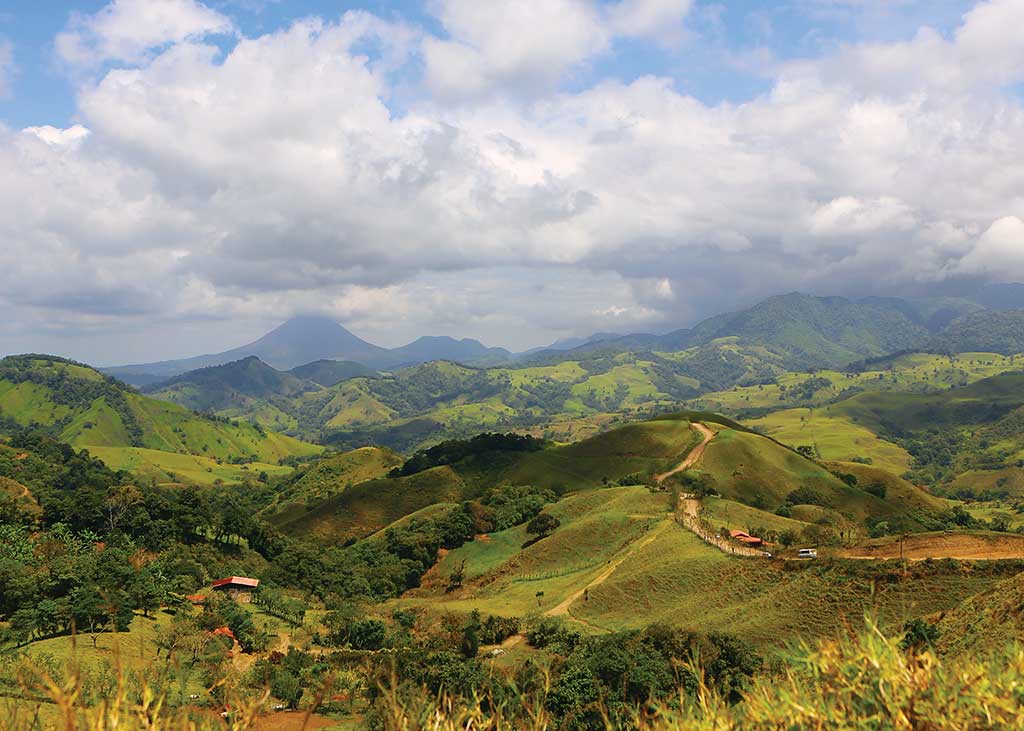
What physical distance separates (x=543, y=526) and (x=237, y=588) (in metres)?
52.1

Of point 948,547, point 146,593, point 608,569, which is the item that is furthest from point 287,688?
point 948,547

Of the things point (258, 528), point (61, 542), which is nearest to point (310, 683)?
point (61, 542)

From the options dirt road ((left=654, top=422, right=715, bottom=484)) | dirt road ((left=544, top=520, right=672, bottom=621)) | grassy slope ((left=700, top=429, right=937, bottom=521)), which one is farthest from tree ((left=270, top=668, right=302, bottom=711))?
dirt road ((left=654, top=422, right=715, bottom=484))

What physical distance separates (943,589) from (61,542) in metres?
103

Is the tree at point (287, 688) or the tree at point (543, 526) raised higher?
the tree at point (287, 688)

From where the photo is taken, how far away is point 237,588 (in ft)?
248

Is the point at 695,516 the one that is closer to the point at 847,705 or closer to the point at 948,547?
the point at 948,547

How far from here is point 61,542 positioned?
8169 cm

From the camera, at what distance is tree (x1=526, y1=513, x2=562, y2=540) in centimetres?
10738

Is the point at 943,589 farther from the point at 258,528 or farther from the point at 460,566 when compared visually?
the point at 258,528

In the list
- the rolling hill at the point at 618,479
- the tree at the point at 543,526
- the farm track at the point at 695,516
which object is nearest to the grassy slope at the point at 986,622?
the farm track at the point at 695,516

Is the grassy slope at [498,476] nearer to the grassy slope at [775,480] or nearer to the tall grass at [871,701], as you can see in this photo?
the grassy slope at [775,480]

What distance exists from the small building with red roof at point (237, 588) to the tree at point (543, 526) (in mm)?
49194

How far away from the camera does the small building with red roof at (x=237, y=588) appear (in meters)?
74.4
